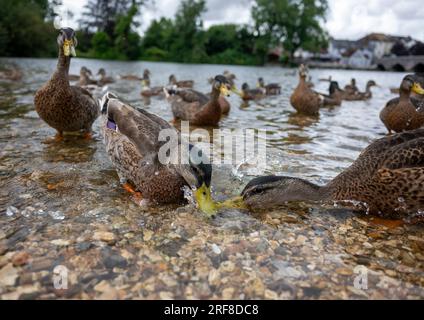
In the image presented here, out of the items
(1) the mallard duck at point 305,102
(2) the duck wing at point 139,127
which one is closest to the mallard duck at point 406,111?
(1) the mallard duck at point 305,102

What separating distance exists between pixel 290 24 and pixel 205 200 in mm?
73428

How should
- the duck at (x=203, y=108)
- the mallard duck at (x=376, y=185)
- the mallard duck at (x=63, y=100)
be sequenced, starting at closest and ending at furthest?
the mallard duck at (x=376, y=185)
the mallard duck at (x=63, y=100)
the duck at (x=203, y=108)

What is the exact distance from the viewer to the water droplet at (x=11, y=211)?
305 cm

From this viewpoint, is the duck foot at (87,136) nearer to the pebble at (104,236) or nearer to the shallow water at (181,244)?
the shallow water at (181,244)

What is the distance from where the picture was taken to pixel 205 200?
127 inches

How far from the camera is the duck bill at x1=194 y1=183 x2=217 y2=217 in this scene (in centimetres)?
320

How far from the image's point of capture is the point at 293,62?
69000 millimetres

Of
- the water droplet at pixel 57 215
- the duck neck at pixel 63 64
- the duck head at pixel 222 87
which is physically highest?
the duck neck at pixel 63 64

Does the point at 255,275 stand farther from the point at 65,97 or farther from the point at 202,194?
the point at 65,97

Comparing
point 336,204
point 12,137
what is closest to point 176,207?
point 336,204

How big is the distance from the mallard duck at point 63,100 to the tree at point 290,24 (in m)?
67.2

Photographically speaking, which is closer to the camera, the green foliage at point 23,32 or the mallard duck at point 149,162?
the mallard duck at point 149,162

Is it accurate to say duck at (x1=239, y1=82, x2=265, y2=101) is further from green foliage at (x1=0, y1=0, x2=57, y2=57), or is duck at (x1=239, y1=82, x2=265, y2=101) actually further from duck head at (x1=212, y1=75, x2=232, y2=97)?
green foliage at (x1=0, y1=0, x2=57, y2=57)

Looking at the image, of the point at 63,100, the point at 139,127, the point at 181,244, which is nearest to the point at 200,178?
the point at 181,244
